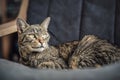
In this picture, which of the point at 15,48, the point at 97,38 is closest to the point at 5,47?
the point at 15,48

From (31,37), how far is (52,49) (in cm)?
16

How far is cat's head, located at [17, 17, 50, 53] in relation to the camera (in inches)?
61.2

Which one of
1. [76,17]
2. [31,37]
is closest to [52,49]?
[31,37]

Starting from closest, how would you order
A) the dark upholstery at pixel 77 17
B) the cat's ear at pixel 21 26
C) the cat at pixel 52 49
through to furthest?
the cat at pixel 52 49 < the cat's ear at pixel 21 26 < the dark upholstery at pixel 77 17

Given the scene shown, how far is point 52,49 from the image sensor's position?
5.40 ft

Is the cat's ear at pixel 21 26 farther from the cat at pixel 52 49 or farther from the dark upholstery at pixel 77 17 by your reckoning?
the dark upholstery at pixel 77 17

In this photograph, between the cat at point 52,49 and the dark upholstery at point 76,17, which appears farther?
the dark upholstery at point 76,17

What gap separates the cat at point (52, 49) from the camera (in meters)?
1.47

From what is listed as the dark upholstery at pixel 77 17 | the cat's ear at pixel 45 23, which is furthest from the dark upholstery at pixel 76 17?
the cat's ear at pixel 45 23

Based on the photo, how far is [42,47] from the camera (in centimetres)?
157

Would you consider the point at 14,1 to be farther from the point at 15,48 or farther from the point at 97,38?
the point at 97,38

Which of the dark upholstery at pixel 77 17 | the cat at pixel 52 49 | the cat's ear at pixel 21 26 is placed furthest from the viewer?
the dark upholstery at pixel 77 17

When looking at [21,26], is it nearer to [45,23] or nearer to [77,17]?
[45,23]

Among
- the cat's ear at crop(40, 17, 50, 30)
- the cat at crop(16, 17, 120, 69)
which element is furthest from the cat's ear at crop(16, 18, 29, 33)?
the cat's ear at crop(40, 17, 50, 30)
